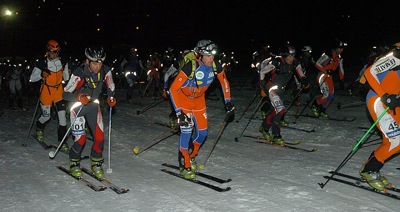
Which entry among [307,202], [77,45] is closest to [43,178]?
[307,202]

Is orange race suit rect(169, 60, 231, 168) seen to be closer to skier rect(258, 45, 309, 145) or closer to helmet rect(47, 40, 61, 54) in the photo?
skier rect(258, 45, 309, 145)

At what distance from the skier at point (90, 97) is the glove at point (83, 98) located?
0.15 feet

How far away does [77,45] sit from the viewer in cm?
4312

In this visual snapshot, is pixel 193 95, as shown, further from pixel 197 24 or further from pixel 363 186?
pixel 197 24

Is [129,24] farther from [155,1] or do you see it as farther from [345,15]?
[345,15]

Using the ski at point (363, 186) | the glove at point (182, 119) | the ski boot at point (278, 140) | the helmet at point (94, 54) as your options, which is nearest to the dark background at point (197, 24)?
the ski boot at point (278, 140)

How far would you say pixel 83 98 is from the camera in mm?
6668

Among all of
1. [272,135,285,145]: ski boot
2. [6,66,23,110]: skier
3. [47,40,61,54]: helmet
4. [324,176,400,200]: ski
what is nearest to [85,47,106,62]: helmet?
[47,40,61,54]: helmet

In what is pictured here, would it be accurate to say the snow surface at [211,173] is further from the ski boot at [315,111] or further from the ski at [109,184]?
the ski boot at [315,111]

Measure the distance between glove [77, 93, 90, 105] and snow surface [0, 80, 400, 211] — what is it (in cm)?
128

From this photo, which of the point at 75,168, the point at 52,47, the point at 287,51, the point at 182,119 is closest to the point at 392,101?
the point at 182,119

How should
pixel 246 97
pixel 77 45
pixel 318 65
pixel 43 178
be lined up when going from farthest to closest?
pixel 77 45 < pixel 246 97 < pixel 318 65 < pixel 43 178

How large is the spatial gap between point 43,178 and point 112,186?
138cm

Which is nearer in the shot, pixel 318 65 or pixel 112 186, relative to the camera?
pixel 112 186
